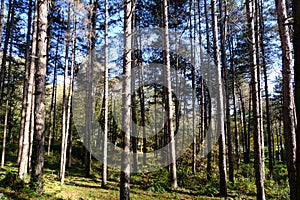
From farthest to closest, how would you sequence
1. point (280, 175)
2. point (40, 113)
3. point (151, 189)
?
point (280, 175) < point (151, 189) < point (40, 113)

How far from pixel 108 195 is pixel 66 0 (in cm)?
787

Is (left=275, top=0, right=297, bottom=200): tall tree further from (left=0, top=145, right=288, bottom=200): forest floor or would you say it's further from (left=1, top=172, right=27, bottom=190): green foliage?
(left=1, top=172, right=27, bottom=190): green foliage

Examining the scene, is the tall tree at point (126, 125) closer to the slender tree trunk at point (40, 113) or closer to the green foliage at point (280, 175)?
the slender tree trunk at point (40, 113)

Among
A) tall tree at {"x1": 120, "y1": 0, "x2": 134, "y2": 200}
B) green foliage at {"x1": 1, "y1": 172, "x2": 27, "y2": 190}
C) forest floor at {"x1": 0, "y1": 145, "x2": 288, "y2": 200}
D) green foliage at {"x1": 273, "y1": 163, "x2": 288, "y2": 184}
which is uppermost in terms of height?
tall tree at {"x1": 120, "y1": 0, "x2": 134, "y2": 200}

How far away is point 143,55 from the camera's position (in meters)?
21.3

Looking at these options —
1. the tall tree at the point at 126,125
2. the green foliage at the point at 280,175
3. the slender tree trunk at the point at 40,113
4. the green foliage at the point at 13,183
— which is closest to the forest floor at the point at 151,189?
the green foliage at the point at 13,183

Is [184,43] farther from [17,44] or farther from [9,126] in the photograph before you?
[9,126]

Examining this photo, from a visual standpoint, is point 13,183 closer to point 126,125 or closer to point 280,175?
point 126,125

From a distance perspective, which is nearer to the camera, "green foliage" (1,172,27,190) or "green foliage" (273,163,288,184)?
"green foliage" (1,172,27,190)

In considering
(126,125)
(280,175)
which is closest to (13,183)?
(126,125)

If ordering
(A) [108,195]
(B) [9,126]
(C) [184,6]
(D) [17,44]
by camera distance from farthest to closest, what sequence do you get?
(B) [9,126] < (C) [184,6] < (D) [17,44] < (A) [108,195]

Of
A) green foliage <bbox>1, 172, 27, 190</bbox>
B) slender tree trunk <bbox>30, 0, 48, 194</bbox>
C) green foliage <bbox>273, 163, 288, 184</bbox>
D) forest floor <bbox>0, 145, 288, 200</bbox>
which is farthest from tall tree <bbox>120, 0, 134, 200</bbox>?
green foliage <bbox>273, 163, 288, 184</bbox>

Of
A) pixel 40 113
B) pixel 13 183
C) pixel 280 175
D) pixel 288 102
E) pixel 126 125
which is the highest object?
pixel 288 102

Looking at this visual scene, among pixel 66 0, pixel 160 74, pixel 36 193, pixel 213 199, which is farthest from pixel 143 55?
pixel 36 193
